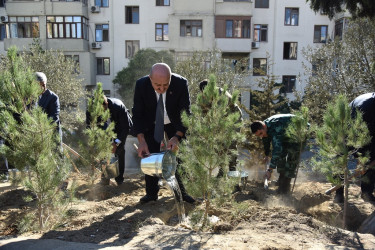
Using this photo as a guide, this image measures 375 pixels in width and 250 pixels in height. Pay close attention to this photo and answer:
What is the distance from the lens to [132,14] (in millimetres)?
21969

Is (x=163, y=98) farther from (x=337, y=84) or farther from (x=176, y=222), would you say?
(x=337, y=84)

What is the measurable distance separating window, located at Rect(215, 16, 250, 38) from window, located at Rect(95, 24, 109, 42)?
7.49m

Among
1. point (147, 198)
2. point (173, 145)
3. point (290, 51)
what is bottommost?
point (147, 198)

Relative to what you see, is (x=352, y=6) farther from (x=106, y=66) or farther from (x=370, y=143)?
(x=106, y=66)

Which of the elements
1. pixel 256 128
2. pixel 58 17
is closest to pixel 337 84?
pixel 256 128

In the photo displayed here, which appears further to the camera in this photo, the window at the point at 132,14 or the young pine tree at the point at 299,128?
the window at the point at 132,14

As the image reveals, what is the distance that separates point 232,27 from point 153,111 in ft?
59.4

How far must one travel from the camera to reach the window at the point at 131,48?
22.2 m

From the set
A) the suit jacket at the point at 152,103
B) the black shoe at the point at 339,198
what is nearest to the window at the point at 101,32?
the suit jacket at the point at 152,103

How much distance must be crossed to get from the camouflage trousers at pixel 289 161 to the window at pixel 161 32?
58.9ft

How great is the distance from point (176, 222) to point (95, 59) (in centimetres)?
2019

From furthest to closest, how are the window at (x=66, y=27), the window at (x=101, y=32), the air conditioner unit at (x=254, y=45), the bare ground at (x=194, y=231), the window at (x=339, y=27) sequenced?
1. the window at (x=101, y=32)
2. the air conditioner unit at (x=254, y=45)
3. the window at (x=66, y=27)
4. the window at (x=339, y=27)
5. the bare ground at (x=194, y=231)

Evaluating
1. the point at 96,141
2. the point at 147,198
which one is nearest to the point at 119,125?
the point at 96,141

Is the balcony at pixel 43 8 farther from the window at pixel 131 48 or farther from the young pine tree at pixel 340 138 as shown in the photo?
the young pine tree at pixel 340 138
